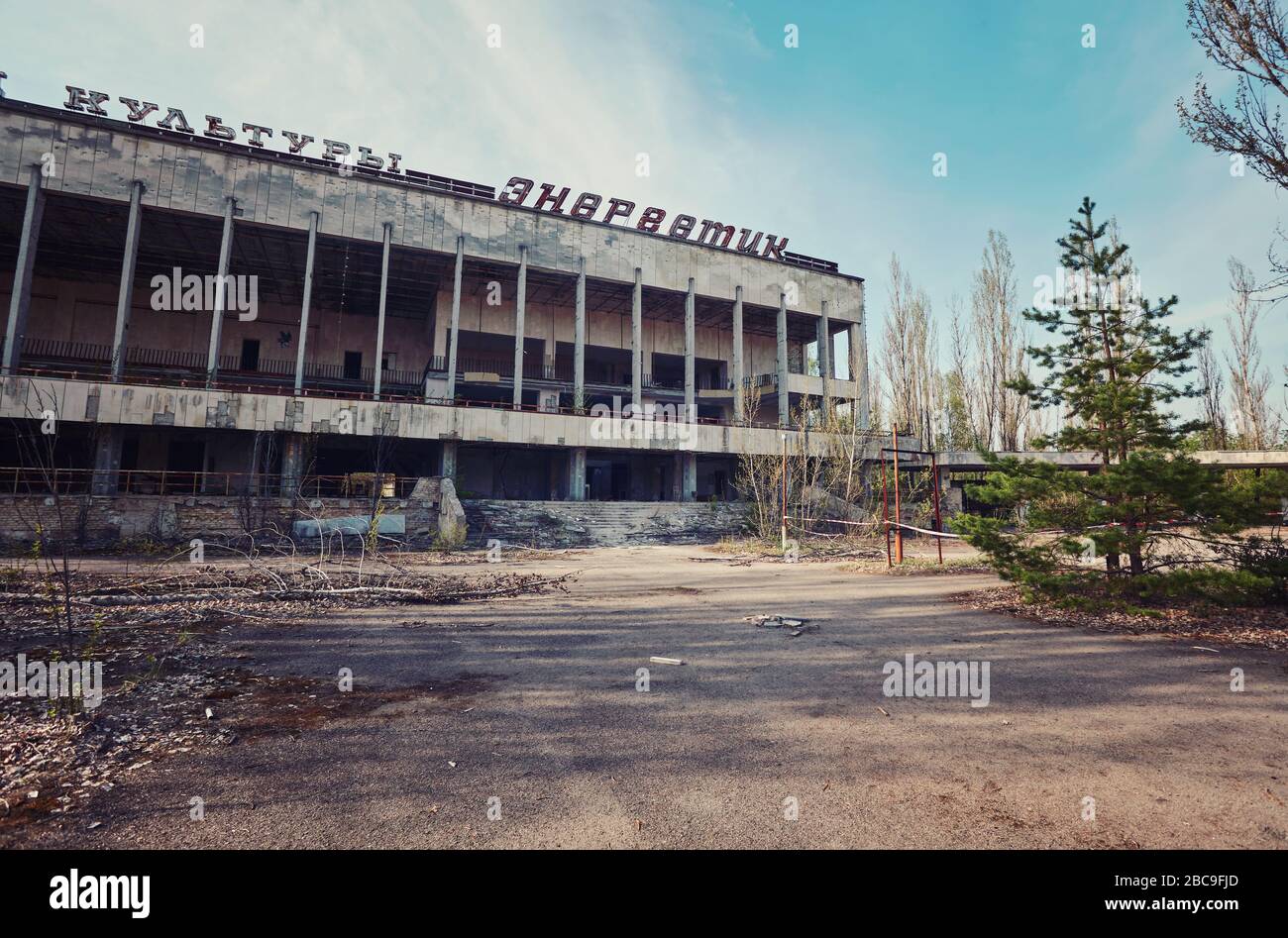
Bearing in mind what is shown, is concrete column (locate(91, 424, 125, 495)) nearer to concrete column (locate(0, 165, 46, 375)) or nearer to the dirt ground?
concrete column (locate(0, 165, 46, 375))

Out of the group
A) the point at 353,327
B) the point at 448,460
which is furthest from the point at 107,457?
the point at 353,327

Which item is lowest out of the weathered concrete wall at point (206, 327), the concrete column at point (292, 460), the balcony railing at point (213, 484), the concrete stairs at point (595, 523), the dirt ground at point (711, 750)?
the dirt ground at point (711, 750)

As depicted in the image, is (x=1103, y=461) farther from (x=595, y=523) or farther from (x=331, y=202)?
(x=331, y=202)

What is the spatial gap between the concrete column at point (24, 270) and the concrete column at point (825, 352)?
140 ft

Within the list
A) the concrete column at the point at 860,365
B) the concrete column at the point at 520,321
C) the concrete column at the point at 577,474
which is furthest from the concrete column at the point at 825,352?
the concrete column at the point at 520,321

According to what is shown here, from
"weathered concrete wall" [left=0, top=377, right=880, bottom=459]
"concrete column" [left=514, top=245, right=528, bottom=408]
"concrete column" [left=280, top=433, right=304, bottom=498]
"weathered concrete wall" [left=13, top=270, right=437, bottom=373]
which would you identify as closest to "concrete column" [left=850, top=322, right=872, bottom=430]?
"weathered concrete wall" [left=0, top=377, right=880, bottom=459]

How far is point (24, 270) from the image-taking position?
2436cm

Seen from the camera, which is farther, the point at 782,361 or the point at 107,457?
the point at 782,361

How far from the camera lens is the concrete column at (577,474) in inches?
1175

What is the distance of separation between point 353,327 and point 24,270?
49.6 feet

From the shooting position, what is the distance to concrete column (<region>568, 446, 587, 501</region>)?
29.8 meters

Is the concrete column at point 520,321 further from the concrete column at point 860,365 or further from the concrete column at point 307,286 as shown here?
the concrete column at point 860,365

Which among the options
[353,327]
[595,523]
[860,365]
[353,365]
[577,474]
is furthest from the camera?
[860,365]
